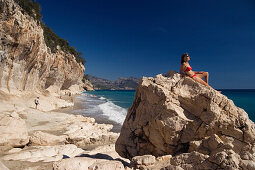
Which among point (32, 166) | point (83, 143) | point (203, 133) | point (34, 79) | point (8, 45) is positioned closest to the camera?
point (203, 133)

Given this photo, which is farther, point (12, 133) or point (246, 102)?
point (246, 102)

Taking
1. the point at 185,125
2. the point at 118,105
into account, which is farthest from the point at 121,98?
the point at 185,125

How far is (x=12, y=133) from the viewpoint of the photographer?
22.2ft

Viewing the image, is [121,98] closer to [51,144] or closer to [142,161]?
[51,144]

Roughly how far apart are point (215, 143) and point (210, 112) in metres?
0.76

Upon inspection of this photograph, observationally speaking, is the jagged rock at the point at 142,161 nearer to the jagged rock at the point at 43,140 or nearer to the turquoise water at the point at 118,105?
the jagged rock at the point at 43,140

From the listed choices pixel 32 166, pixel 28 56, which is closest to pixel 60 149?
pixel 32 166

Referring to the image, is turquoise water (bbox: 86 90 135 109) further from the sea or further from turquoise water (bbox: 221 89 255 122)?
turquoise water (bbox: 221 89 255 122)

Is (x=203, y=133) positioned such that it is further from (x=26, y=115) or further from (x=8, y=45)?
(x=8, y=45)

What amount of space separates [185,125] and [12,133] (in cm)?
736

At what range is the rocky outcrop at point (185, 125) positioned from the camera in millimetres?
3398

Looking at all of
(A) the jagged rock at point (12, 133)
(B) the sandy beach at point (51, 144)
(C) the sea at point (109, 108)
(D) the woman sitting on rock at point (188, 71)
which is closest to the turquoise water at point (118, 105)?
(C) the sea at point (109, 108)

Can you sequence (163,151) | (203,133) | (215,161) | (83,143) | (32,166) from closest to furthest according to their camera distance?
(215,161) → (203,133) → (163,151) → (32,166) → (83,143)

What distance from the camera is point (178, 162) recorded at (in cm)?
321
